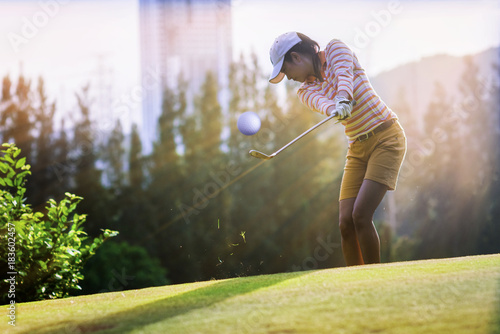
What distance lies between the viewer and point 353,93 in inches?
153

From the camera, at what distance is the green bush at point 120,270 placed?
688 inches

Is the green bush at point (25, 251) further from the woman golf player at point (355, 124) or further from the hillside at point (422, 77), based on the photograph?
the hillside at point (422, 77)

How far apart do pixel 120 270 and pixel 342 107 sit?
1631 cm

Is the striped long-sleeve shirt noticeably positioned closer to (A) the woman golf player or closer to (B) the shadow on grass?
(A) the woman golf player

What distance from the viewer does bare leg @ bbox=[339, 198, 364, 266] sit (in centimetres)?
399

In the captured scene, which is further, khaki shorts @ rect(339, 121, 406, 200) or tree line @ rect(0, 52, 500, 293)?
tree line @ rect(0, 52, 500, 293)

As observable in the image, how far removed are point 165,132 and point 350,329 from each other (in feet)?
73.4

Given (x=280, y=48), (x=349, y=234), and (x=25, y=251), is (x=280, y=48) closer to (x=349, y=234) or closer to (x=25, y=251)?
(x=349, y=234)

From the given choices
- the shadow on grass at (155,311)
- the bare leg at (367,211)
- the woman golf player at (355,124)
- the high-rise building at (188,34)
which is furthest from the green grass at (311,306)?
the high-rise building at (188,34)

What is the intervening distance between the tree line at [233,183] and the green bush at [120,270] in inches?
1.9

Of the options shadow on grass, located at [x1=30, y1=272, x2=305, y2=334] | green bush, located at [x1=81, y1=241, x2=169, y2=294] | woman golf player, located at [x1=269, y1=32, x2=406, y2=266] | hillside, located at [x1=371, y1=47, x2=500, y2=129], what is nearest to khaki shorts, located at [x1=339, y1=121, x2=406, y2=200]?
woman golf player, located at [x1=269, y1=32, x2=406, y2=266]

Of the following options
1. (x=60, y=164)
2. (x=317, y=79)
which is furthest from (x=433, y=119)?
(x=317, y=79)

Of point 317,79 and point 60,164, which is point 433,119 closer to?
point 60,164

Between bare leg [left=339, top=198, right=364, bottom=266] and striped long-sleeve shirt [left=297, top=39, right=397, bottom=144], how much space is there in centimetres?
49
